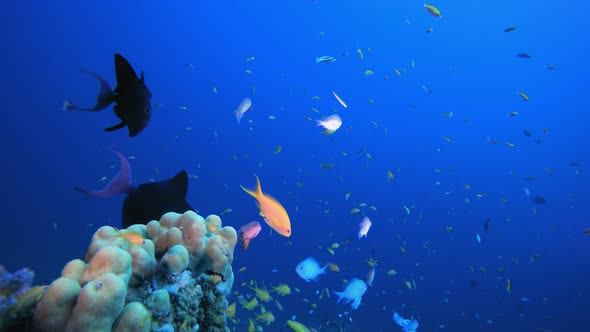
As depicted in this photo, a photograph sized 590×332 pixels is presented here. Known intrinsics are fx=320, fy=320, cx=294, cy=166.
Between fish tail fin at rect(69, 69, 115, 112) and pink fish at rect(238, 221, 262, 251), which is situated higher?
fish tail fin at rect(69, 69, 115, 112)

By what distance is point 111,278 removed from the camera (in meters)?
1.80

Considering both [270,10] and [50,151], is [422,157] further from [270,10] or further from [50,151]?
[50,151]

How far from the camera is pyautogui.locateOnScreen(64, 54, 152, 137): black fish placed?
7.14 feet

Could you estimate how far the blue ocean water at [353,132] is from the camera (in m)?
36.9

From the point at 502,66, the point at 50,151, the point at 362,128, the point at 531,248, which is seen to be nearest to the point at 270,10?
the point at 362,128

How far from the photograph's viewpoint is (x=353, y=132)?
5319 centimetres

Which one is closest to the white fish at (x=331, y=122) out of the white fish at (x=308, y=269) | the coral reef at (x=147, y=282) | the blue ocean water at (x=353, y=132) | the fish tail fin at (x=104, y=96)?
the white fish at (x=308, y=269)

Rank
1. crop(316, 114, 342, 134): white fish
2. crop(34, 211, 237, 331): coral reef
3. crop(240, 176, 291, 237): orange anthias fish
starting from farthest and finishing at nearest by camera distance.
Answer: crop(316, 114, 342, 134): white fish
crop(240, 176, 291, 237): orange anthias fish
crop(34, 211, 237, 331): coral reef

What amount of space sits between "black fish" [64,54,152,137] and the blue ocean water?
94.9 feet

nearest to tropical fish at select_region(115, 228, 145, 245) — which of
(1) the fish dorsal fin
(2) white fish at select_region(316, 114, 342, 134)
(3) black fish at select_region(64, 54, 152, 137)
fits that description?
(3) black fish at select_region(64, 54, 152, 137)

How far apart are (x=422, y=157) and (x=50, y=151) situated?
176 feet

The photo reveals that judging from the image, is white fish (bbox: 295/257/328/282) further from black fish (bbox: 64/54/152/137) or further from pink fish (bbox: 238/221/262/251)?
black fish (bbox: 64/54/152/137)

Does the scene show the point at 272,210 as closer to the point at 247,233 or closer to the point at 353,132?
the point at 247,233

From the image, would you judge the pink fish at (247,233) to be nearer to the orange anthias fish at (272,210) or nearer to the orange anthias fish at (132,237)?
the orange anthias fish at (272,210)
